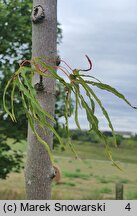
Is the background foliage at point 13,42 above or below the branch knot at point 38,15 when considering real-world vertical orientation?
below

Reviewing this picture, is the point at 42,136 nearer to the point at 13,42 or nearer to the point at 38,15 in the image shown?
the point at 38,15

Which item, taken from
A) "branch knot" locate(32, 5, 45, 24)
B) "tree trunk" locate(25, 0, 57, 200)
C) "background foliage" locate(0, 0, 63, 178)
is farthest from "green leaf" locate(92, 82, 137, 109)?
"background foliage" locate(0, 0, 63, 178)

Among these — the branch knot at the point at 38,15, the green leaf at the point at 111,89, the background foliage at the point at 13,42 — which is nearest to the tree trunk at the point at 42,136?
the branch knot at the point at 38,15

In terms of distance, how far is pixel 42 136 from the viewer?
2787mm

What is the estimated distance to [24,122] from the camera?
13680 mm

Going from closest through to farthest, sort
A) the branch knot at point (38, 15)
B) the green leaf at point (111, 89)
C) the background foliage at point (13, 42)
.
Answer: the green leaf at point (111, 89)
the branch knot at point (38, 15)
the background foliage at point (13, 42)

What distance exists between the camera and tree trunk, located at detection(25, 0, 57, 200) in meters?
2.81

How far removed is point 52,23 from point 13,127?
1092 centimetres

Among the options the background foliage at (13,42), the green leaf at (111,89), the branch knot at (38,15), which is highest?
the branch knot at (38,15)

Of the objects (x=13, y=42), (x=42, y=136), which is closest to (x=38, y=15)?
(x=42, y=136)

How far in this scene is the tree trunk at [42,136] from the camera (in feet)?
9.21

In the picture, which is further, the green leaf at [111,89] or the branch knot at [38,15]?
the branch knot at [38,15]

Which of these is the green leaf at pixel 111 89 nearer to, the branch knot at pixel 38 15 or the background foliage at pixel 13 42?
the branch knot at pixel 38 15

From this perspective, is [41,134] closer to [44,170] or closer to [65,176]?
[44,170]
